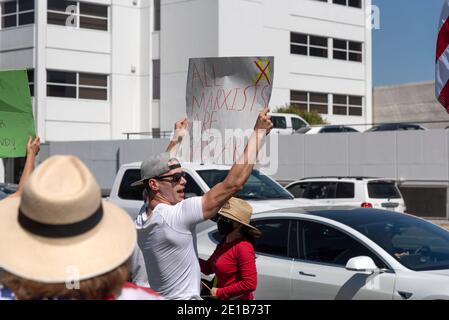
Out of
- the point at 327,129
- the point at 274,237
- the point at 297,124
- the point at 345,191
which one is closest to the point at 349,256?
the point at 274,237

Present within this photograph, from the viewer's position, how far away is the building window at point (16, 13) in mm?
39969

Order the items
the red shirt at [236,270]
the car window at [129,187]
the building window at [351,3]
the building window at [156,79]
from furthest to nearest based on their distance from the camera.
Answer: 1. the building window at [351,3]
2. the building window at [156,79]
3. the car window at [129,187]
4. the red shirt at [236,270]

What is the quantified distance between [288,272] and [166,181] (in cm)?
276

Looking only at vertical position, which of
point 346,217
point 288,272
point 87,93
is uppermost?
point 87,93

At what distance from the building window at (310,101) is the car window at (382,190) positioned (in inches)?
919

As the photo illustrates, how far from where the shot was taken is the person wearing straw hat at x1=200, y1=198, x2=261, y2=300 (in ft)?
17.7

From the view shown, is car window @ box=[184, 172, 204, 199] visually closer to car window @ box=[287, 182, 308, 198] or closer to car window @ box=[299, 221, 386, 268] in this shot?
car window @ box=[299, 221, 386, 268]

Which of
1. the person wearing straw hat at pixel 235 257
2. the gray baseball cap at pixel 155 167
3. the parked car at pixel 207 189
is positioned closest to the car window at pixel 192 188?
the parked car at pixel 207 189

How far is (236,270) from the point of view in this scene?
18.0 ft

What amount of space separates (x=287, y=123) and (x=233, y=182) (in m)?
29.4

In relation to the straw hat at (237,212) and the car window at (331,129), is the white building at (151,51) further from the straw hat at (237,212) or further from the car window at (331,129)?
the straw hat at (237,212)

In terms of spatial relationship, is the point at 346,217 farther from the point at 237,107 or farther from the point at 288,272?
the point at 237,107

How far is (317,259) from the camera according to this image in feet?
22.9

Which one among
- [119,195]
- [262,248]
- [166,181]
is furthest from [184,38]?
[166,181]
